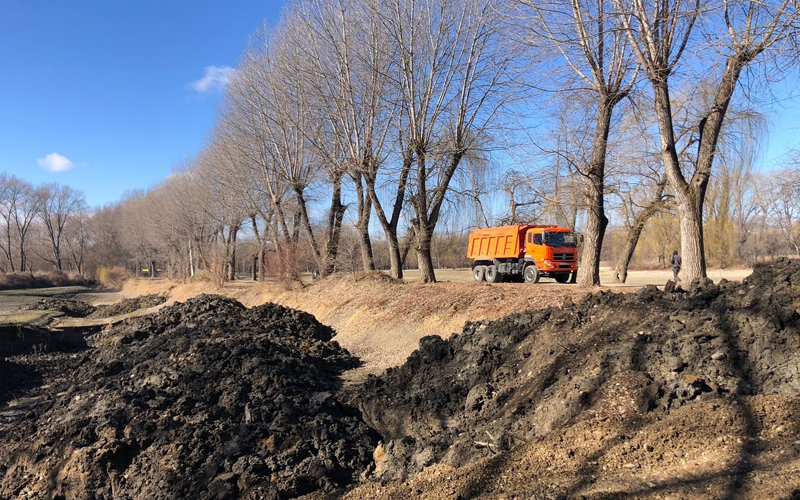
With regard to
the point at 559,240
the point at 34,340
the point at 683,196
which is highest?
the point at 683,196

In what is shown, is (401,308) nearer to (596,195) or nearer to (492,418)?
(596,195)

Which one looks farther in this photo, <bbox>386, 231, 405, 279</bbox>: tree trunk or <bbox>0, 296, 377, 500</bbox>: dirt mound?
<bbox>386, 231, 405, 279</bbox>: tree trunk

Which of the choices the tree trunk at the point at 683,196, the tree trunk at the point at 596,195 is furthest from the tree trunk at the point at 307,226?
the tree trunk at the point at 683,196

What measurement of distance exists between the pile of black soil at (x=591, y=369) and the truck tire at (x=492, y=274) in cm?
1392

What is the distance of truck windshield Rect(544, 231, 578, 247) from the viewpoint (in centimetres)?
1961

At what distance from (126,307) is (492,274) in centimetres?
2289

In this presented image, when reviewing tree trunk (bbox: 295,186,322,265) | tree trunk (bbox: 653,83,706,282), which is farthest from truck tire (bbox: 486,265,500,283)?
tree trunk (bbox: 653,83,706,282)

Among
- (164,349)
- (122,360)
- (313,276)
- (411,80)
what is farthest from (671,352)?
(313,276)

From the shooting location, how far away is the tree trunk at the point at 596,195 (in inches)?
492

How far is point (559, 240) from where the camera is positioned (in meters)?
19.7

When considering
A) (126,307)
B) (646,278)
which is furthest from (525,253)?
(126,307)

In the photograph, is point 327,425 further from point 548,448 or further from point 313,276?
point 313,276

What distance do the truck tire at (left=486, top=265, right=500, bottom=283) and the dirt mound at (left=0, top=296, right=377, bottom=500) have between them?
1236 cm

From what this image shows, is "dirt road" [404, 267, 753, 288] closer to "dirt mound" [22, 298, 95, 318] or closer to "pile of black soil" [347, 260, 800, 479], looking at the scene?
"pile of black soil" [347, 260, 800, 479]
